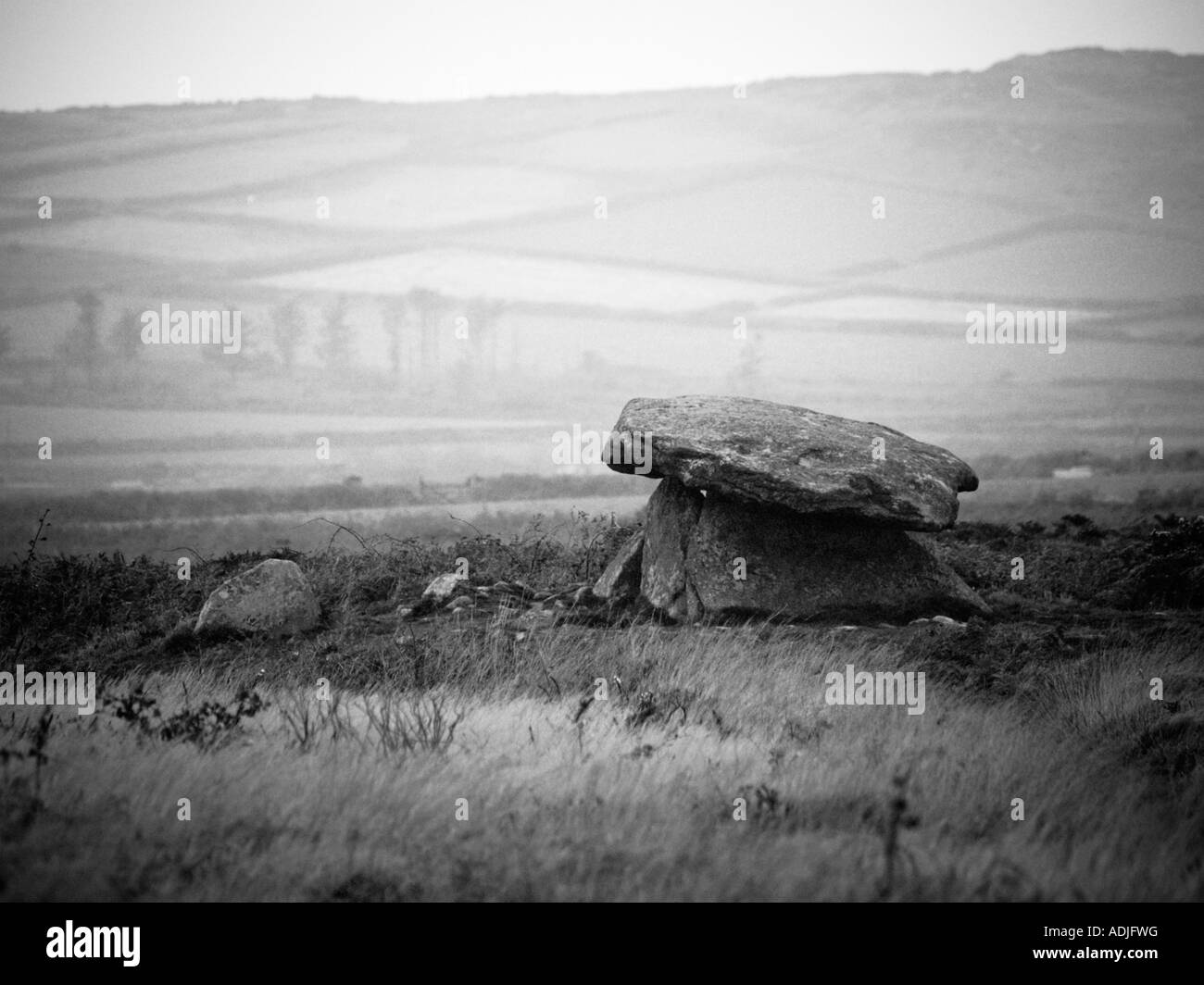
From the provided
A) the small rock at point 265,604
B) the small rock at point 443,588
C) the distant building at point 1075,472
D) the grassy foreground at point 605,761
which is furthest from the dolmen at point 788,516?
the distant building at point 1075,472

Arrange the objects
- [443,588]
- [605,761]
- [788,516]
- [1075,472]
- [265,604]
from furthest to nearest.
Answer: [1075,472] < [443,588] < [788,516] < [265,604] < [605,761]

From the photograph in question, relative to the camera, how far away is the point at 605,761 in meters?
7.87

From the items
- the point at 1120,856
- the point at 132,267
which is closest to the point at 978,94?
the point at 132,267

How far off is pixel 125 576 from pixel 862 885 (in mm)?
12514

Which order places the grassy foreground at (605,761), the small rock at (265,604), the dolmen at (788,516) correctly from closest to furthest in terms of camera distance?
1. the grassy foreground at (605,761)
2. the dolmen at (788,516)
3. the small rock at (265,604)

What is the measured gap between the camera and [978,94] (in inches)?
6880

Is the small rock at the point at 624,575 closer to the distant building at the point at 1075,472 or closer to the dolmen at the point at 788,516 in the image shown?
the dolmen at the point at 788,516

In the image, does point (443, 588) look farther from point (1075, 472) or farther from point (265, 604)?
point (1075, 472)

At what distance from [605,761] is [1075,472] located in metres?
30.6

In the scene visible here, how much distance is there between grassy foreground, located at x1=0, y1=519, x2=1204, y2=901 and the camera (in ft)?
20.0

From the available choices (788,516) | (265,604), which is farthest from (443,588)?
(788,516)

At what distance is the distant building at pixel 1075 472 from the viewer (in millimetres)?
32175

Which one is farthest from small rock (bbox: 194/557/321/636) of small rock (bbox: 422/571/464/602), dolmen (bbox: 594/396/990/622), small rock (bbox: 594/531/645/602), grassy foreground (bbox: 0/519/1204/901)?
dolmen (bbox: 594/396/990/622)

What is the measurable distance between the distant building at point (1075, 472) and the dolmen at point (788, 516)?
68.6ft
